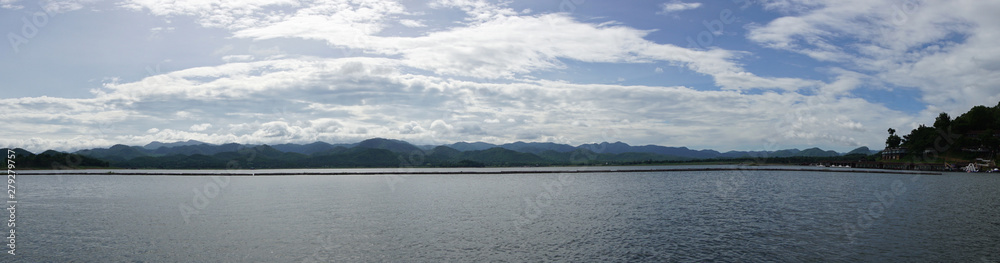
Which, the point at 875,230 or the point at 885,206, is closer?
the point at 875,230

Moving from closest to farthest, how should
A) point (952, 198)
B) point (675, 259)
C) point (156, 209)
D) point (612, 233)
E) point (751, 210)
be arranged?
point (675, 259), point (612, 233), point (751, 210), point (156, 209), point (952, 198)

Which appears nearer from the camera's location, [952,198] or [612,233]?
[612,233]

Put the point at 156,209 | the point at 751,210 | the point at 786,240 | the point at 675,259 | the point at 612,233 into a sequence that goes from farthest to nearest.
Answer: the point at 156,209, the point at 751,210, the point at 612,233, the point at 786,240, the point at 675,259

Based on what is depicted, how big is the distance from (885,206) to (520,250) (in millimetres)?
53875

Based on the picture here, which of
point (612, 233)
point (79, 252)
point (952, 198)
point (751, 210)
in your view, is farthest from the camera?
point (952, 198)

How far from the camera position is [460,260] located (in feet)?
108

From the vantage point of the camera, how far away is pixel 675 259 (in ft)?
107

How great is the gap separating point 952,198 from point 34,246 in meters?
105

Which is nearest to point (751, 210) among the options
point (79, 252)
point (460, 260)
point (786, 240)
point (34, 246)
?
point (786, 240)

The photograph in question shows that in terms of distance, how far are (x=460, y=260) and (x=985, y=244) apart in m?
38.1

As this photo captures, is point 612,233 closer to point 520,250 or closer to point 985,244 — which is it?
point 520,250

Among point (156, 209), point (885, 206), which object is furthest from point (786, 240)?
point (156, 209)

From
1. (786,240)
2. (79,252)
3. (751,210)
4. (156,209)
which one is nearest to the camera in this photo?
(79,252)

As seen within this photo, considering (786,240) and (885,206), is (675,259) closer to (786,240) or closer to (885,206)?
(786,240)
